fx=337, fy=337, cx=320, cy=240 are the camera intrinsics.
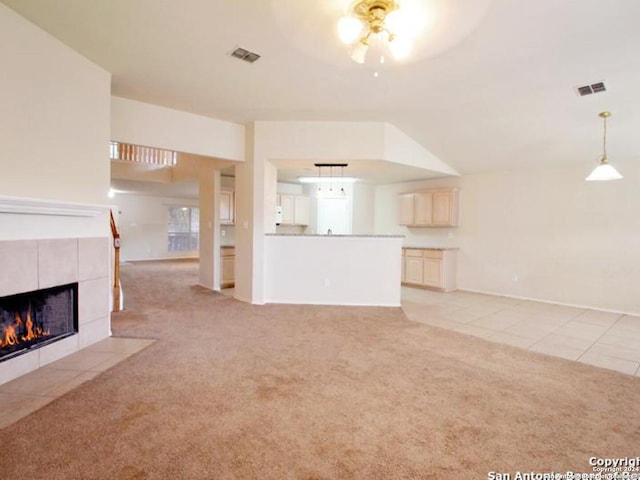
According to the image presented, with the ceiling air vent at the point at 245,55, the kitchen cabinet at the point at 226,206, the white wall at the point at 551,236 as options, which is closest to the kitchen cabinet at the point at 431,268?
the white wall at the point at 551,236

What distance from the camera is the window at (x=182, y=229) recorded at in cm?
1223

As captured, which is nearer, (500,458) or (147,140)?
(500,458)

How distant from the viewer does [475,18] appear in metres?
2.54

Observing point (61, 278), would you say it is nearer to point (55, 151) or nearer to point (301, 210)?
point (55, 151)

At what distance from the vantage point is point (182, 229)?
12.6 meters

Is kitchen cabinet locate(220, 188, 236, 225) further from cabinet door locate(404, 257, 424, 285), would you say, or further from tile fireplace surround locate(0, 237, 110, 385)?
cabinet door locate(404, 257, 424, 285)

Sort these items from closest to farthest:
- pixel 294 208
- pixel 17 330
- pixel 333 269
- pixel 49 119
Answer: pixel 17 330 → pixel 49 119 → pixel 333 269 → pixel 294 208

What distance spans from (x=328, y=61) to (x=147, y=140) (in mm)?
2649

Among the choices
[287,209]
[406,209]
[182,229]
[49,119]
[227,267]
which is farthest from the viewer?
[182,229]

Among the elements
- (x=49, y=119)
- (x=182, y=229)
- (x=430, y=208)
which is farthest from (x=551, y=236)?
(x=182, y=229)

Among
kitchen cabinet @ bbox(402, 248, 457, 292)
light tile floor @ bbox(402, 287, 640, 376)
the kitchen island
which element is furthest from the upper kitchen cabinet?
the kitchen island

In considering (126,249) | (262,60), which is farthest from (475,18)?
(126,249)

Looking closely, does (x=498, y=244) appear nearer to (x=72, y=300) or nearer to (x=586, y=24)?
(x=586, y=24)

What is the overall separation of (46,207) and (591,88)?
5.37 m
